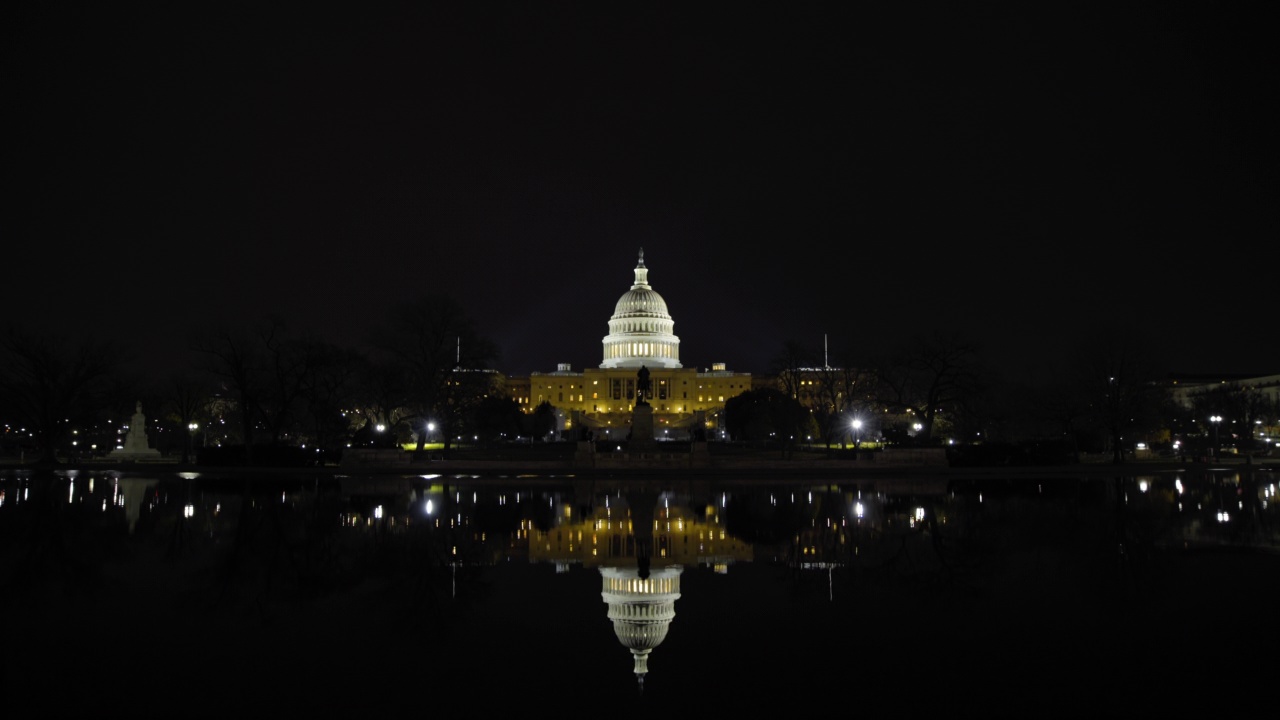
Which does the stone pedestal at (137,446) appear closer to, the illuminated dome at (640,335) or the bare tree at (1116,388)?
the bare tree at (1116,388)

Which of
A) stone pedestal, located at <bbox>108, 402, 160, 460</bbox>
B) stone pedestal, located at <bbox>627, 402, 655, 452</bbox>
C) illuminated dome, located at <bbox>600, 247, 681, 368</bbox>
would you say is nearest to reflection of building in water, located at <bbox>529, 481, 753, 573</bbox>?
stone pedestal, located at <bbox>627, 402, 655, 452</bbox>

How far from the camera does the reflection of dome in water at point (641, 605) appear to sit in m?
9.27

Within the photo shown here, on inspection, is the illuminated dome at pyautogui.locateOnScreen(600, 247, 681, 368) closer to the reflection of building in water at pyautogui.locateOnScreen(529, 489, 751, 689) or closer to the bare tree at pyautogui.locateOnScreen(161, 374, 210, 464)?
the bare tree at pyautogui.locateOnScreen(161, 374, 210, 464)

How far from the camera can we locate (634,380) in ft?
456

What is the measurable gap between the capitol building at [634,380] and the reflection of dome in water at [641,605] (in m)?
117

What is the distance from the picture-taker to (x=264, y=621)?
1008 centimetres

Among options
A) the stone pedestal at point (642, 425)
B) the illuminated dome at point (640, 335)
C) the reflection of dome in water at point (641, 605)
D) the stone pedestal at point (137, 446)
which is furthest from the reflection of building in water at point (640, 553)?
the illuminated dome at point (640, 335)

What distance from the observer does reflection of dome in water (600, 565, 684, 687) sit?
927 cm

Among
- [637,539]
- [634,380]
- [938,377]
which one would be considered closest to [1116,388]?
[938,377]

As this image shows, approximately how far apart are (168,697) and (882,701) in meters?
5.31

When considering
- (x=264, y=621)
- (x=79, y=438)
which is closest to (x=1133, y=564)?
(x=264, y=621)

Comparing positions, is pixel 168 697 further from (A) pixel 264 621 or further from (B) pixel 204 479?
(B) pixel 204 479

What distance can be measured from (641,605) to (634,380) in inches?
5038

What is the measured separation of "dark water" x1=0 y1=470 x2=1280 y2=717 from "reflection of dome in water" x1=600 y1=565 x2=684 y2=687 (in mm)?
64
